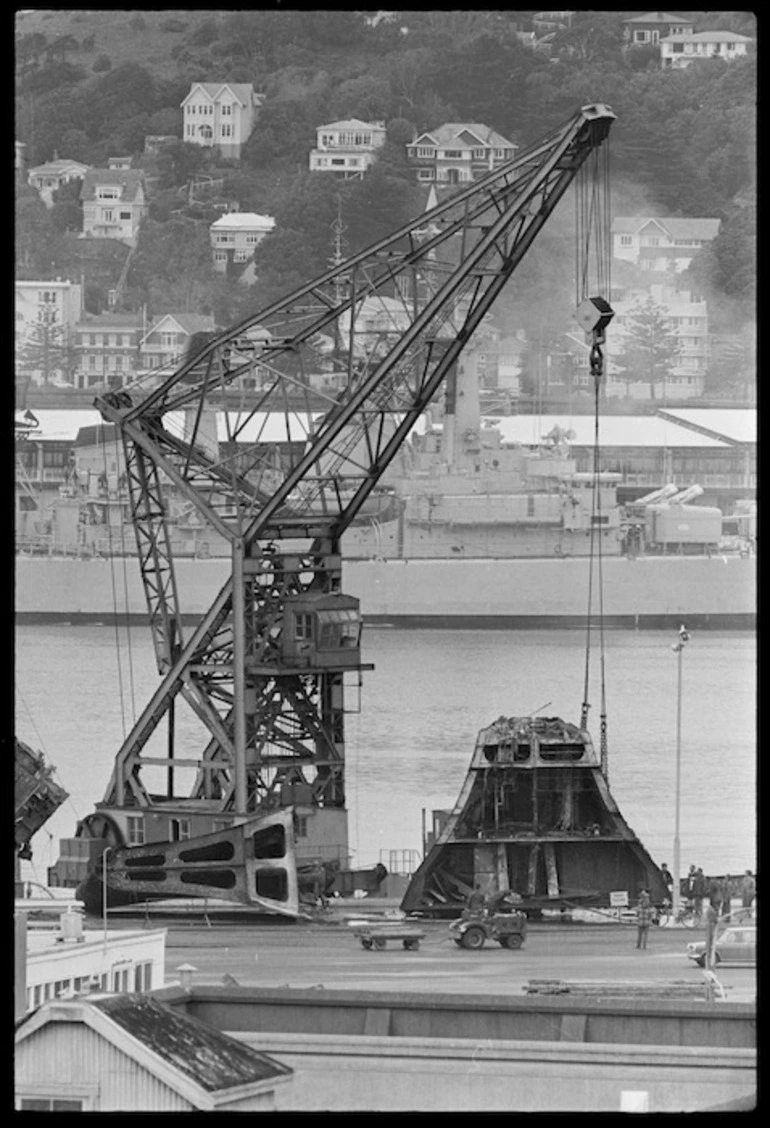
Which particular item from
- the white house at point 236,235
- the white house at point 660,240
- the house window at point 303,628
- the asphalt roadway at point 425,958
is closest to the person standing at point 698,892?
the asphalt roadway at point 425,958

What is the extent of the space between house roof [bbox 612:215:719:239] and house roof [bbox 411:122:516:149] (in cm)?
589

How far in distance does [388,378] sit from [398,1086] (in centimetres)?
1357

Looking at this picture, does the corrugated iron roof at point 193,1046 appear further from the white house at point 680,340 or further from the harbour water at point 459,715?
the white house at point 680,340

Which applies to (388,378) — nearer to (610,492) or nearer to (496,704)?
(496,704)

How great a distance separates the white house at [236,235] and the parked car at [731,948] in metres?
30.0

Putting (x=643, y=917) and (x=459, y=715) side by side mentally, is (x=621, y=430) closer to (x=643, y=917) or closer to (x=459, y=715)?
(x=459, y=715)

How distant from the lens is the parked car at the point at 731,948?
22.2 metres

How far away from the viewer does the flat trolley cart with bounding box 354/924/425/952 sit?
2400cm

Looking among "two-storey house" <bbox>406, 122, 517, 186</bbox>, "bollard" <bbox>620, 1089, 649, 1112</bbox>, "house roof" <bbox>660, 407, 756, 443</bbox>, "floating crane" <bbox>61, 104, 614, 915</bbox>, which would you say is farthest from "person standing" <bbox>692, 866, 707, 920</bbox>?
"house roof" <bbox>660, 407, 756, 443</bbox>

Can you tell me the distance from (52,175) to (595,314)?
26.6 meters

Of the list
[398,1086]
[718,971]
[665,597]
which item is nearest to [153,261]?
[665,597]

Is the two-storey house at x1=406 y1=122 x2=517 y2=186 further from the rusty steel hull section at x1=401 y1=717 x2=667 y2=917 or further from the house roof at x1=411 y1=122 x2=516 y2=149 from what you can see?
the rusty steel hull section at x1=401 y1=717 x2=667 y2=917

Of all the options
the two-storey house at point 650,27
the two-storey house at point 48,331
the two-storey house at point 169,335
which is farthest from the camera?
the two-storey house at point 48,331

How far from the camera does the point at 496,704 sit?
46.3 m
